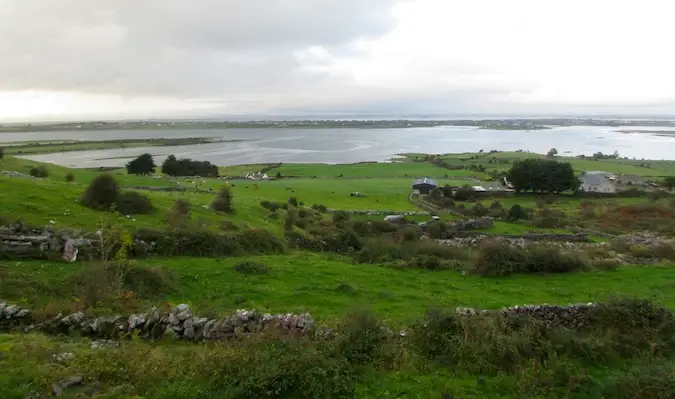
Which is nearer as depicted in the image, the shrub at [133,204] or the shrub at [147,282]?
the shrub at [147,282]

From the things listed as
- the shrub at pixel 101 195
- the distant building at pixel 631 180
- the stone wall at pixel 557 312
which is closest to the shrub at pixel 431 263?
the stone wall at pixel 557 312

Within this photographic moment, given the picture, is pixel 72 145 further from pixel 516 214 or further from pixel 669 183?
pixel 669 183

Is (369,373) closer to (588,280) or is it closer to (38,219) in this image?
(588,280)

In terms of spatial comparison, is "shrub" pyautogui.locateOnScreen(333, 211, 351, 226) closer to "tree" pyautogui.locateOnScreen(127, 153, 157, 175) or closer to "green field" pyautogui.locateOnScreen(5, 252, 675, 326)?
"green field" pyautogui.locateOnScreen(5, 252, 675, 326)

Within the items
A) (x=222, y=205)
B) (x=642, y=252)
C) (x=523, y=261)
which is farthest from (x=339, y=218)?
(x=642, y=252)

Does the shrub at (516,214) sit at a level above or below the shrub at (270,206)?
below

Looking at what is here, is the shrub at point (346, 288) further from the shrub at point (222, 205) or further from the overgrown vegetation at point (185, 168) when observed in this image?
the overgrown vegetation at point (185, 168)

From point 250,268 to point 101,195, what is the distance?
1155cm

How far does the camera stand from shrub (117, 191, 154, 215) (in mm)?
23562

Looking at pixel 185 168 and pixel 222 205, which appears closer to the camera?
pixel 222 205

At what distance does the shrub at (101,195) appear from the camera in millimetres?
22781

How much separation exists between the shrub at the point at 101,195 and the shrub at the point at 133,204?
41 cm

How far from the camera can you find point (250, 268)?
16781 millimetres

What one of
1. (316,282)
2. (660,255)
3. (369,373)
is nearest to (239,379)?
(369,373)
